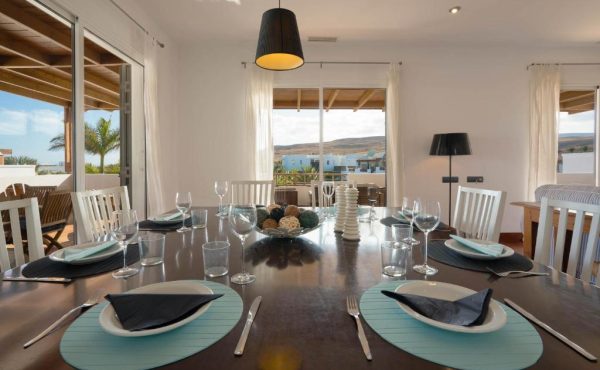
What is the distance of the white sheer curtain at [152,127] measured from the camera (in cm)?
333

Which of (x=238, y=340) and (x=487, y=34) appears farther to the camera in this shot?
(x=487, y=34)

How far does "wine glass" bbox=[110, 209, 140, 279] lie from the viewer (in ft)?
3.10

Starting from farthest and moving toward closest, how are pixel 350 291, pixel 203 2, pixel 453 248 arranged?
1. pixel 203 2
2. pixel 453 248
3. pixel 350 291

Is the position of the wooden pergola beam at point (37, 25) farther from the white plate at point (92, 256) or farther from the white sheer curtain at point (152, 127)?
the white plate at point (92, 256)

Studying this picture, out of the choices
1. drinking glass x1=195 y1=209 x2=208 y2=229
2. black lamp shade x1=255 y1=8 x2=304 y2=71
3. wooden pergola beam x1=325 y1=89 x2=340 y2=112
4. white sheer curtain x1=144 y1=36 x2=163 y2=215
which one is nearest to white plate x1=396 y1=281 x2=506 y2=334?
drinking glass x1=195 y1=209 x2=208 y2=229

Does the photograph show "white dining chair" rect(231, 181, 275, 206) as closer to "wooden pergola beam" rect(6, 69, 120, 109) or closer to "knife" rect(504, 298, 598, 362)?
"wooden pergola beam" rect(6, 69, 120, 109)

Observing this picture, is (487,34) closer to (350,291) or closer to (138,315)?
(350,291)

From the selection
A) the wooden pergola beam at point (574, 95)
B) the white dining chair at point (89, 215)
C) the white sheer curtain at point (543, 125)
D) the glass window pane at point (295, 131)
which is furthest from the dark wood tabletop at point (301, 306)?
the wooden pergola beam at point (574, 95)

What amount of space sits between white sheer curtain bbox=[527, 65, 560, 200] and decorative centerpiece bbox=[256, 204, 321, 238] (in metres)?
4.22

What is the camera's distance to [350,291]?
2.66 ft

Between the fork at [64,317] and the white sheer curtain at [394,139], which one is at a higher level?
the white sheer curtain at [394,139]

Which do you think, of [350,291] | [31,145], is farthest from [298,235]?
[31,145]

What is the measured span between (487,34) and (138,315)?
4758 millimetres

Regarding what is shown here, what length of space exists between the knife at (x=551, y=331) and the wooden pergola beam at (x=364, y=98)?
153 inches
